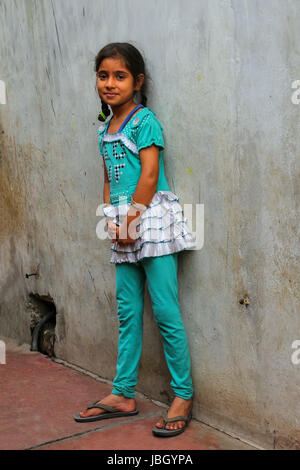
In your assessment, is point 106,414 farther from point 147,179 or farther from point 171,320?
point 147,179

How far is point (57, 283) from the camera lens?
380 centimetres

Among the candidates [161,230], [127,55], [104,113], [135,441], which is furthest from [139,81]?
[135,441]

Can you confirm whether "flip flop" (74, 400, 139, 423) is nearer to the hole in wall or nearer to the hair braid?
the hole in wall

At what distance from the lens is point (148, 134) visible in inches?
101

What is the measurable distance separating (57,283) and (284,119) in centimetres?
215

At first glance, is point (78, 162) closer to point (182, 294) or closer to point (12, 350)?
point (182, 294)

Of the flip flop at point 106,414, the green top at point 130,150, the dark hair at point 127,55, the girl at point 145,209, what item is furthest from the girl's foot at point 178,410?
the dark hair at point 127,55

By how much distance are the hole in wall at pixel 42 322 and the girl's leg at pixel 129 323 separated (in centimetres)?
119

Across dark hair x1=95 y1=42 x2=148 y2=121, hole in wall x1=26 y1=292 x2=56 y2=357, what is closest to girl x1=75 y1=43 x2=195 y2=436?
dark hair x1=95 y1=42 x2=148 y2=121

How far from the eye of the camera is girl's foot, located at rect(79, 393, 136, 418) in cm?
280

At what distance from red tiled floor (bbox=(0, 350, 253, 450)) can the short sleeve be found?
133 cm

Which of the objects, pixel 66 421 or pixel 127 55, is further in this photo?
pixel 66 421

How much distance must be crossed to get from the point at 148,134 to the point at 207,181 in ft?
1.14

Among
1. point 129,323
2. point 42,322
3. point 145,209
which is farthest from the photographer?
point 42,322
